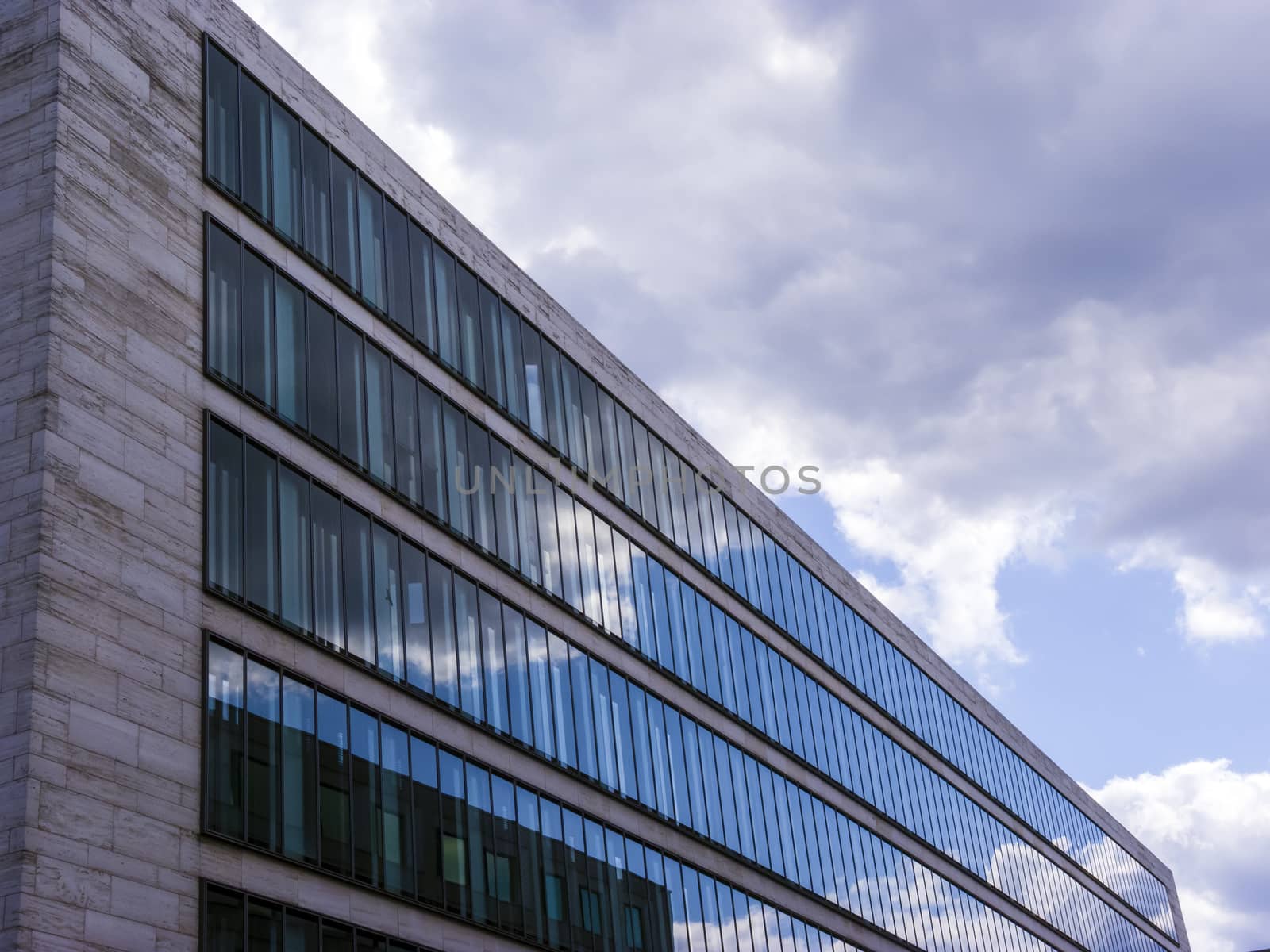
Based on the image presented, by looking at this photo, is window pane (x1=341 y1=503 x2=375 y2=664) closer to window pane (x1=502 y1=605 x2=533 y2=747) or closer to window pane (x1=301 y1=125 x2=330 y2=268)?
window pane (x1=502 y1=605 x2=533 y2=747)

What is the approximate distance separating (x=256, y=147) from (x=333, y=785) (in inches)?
560

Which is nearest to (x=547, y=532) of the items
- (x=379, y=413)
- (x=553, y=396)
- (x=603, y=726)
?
(x=553, y=396)

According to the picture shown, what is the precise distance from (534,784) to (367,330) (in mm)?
11598

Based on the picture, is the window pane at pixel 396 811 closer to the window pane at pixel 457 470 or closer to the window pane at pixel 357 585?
the window pane at pixel 357 585

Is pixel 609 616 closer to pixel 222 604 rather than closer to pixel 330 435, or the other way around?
pixel 330 435

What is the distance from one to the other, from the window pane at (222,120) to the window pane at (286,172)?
4.32 feet

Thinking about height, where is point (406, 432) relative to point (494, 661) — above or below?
above

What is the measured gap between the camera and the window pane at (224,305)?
103ft

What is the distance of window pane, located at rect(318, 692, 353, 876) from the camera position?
99.1ft

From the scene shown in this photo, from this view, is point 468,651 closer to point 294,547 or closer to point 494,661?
point 494,661

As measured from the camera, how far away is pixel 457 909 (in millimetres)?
33500

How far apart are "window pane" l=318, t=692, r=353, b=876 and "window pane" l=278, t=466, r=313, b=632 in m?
1.72

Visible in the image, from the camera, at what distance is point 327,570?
3269 centimetres

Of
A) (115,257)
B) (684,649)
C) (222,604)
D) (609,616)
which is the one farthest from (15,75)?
(684,649)
